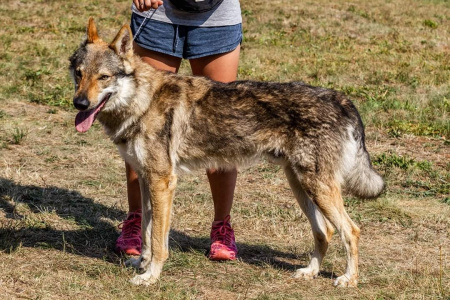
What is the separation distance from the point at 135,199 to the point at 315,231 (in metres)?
1.37

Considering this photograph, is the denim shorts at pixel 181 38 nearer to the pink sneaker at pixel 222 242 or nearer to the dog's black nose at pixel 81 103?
the dog's black nose at pixel 81 103

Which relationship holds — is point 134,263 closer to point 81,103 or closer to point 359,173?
point 81,103

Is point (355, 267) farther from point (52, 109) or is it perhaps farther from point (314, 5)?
point (314, 5)

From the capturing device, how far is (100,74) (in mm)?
4105

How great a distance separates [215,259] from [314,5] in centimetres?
1408

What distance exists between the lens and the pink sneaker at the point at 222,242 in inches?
187

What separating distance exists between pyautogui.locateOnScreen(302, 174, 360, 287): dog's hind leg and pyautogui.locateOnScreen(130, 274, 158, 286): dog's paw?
3.78 feet

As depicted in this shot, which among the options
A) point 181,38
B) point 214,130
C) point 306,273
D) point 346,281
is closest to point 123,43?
point 181,38

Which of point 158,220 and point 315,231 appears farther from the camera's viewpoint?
point 315,231

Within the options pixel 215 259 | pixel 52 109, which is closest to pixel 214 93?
pixel 215 259

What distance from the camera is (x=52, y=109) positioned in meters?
8.54

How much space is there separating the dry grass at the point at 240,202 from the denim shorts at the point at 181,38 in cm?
A: 147

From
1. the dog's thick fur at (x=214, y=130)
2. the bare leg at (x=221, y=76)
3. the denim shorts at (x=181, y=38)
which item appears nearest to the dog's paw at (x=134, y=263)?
the dog's thick fur at (x=214, y=130)

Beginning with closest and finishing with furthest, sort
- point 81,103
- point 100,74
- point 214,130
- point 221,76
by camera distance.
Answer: point 81,103 < point 100,74 < point 214,130 < point 221,76
